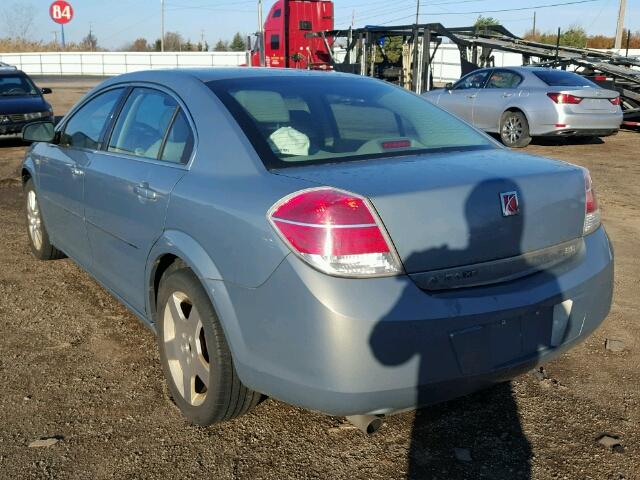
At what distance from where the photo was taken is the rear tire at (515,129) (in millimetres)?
12290

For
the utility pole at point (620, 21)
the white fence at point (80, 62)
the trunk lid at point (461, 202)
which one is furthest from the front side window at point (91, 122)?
the white fence at point (80, 62)

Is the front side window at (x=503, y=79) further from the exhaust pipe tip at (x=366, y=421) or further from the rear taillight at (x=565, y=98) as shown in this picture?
the exhaust pipe tip at (x=366, y=421)

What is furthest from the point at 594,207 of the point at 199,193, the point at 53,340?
the point at 53,340

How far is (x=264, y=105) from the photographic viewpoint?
3.17 meters

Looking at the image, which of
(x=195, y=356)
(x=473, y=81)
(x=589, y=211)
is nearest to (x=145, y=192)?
(x=195, y=356)

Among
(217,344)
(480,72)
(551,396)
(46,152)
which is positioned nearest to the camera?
(217,344)

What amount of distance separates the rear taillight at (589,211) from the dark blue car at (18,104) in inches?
461

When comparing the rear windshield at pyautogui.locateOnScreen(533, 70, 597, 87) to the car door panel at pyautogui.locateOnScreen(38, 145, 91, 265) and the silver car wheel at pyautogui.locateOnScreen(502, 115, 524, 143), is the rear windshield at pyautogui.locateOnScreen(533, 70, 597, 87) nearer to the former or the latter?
the silver car wheel at pyautogui.locateOnScreen(502, 115, 524, 143)

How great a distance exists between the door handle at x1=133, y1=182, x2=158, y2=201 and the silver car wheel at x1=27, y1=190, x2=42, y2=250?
232 cm

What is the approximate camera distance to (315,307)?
2.31 meters

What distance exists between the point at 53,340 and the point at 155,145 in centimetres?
145

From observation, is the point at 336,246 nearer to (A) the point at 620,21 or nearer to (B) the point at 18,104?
(B) the point at 18,104

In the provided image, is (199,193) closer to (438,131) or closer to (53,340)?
(438,131)

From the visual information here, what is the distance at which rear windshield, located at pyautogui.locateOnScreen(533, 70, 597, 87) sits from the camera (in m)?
12.1
